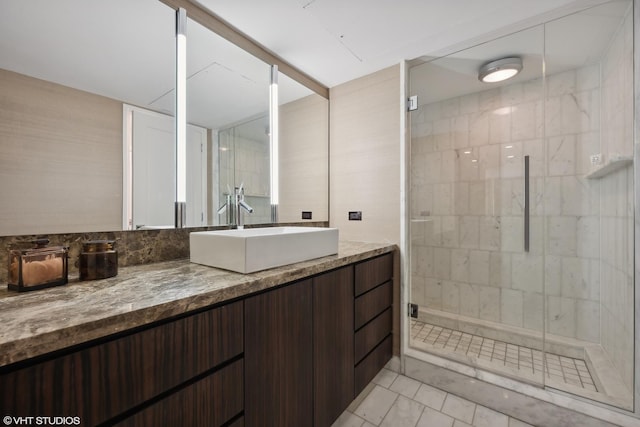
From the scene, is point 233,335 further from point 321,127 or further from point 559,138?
point 559,138

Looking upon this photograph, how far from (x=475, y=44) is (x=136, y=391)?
2.38m

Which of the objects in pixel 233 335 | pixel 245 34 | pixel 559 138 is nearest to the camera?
pixel 233 335

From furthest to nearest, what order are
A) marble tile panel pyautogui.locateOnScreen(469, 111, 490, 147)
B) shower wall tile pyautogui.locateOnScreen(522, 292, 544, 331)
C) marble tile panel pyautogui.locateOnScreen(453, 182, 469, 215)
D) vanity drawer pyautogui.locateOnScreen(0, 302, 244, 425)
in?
marble tile panel pyautogui.locateOnScreen(453, 182, 469, 215)
marble tile panel pyautogui.locateOnScreen(469, 111, 490, 147)
shower wall tile pyautogui.locateOnScreen(522, 292, 544, 331)
vanity drawer pyautogui.locateOnScreen(0, 302, 244, 425)

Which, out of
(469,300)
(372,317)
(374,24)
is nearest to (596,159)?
(469,300)

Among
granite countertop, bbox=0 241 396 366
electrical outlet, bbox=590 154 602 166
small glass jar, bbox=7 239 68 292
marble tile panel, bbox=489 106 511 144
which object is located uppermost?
marble tile panel, bbox=489 106 511 144

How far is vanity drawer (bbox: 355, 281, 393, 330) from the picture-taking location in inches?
58.7

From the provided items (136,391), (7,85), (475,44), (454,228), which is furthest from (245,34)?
(454,228)

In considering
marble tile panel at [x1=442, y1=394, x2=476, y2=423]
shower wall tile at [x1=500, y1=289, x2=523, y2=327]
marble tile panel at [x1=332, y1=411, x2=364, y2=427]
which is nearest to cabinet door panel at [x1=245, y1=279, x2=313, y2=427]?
marble tile panel at [x1=332, y1=411, x2=364, y2=427]

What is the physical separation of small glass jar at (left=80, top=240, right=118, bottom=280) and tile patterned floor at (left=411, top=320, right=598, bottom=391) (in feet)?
6.05

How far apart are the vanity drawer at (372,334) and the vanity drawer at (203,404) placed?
797 millimetres

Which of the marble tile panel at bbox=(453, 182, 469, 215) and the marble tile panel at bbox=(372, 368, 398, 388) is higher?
the marble tile panel at bbox=(453, 182, 469, 215)

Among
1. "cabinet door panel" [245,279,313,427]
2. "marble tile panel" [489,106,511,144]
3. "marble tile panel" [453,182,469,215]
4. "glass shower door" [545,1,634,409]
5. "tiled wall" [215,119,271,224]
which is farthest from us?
"marble tile panel" [453,182,469,215]

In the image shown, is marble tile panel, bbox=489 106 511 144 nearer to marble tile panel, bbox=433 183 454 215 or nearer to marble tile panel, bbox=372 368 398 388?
marble tile panel, bbox=433 183 454 215

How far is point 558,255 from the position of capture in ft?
6.63
